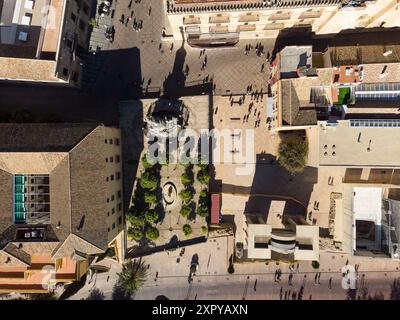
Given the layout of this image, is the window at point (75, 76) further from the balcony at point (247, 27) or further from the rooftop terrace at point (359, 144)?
the rooftop terrace at point (359, 144)

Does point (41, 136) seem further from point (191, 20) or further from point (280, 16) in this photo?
point (280, 16)

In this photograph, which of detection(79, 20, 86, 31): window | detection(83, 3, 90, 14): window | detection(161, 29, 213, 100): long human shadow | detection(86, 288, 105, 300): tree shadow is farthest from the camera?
detection(86, 288, 105, 300): tree shadow

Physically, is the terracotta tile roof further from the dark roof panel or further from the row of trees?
the row of trees

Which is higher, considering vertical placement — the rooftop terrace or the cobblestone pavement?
the cobblestone pavement

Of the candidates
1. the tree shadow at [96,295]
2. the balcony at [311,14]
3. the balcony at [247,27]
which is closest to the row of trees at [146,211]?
the tree shadow at [96,295]

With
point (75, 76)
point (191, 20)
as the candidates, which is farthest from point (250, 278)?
point (75, 76)

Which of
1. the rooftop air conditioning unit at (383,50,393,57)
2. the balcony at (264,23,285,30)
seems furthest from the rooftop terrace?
the balcony at (264,23,285,30)

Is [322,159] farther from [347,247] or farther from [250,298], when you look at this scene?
[250,298]

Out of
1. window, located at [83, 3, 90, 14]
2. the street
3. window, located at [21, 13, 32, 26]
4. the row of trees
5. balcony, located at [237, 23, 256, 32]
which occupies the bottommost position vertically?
the street

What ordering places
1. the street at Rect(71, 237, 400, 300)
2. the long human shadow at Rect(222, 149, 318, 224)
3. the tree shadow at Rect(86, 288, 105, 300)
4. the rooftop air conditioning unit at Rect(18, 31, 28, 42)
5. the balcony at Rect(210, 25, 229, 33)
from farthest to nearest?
1. the tree shadow at Rect(86, 288, 105, 300)
2. the street at Rect(71, 237, 400, 300)
3. the long human shadow at Rect(222, 149, 318, 224)
4. the balcony at Rect(210, 25, 229, 33)
5. the rooftop air conditioning unit at Rect(18, 31, 28, 42)
